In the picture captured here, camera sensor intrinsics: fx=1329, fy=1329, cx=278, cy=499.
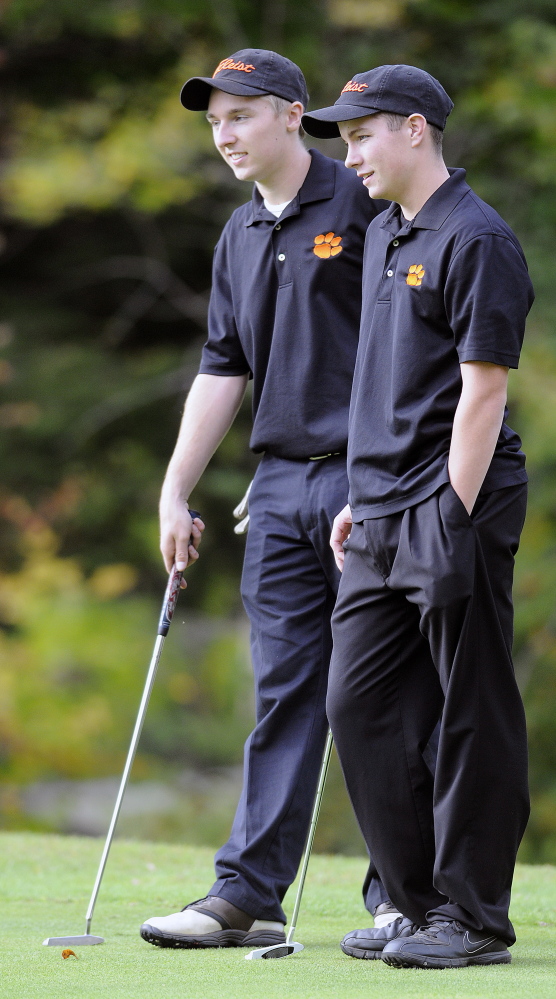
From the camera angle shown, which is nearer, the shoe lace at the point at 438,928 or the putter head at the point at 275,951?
the shoe lace at the point at 438,928

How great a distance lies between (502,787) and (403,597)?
0.43m

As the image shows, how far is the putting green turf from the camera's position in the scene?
7.91ft

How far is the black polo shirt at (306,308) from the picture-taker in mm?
3217

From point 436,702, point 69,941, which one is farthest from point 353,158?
point 69,941

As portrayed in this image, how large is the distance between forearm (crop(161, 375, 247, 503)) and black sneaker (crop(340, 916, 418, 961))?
116 centimetres

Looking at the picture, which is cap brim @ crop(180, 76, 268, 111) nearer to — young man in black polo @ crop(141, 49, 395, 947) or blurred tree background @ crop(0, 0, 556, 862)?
young man in black polo @ crop(141, 49, 395, 947)

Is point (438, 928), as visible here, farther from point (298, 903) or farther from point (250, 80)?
point (250, 80)

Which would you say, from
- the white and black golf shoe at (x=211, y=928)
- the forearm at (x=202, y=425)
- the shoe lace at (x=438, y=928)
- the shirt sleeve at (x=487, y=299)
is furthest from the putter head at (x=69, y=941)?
the shirt sleeve at (x=487, y=299)

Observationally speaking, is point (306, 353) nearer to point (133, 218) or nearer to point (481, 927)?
point (481, 927)

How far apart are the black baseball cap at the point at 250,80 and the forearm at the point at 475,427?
3.43ft

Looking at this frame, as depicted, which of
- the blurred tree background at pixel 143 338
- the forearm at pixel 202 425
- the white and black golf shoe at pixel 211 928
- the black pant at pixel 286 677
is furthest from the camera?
the blurred tree background at pixel 143 338

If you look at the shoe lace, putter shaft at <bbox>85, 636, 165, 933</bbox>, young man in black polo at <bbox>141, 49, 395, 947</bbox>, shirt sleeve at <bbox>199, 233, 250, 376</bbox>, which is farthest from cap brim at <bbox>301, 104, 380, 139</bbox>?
the shoe lace

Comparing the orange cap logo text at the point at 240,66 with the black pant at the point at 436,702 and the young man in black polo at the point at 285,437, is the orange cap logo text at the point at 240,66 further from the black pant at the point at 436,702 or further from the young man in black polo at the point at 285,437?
the black pant at the point at 436,702

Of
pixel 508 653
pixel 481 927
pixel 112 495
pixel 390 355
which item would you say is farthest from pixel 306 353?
pixel 112 495
